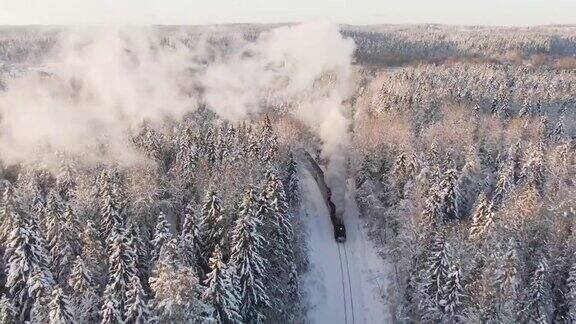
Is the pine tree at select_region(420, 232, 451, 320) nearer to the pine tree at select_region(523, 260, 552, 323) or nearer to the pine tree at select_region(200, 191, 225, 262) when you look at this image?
the pine tree at select_region(523, 260, 552, 323)

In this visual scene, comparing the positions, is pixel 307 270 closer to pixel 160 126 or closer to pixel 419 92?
pixel 160 126

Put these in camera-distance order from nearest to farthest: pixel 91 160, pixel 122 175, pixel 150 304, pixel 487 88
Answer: pixel 150 304 < pixel 122 175 < pixel 91 160 < pixel 487 88

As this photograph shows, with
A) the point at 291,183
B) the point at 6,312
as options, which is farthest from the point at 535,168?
the point at 6,312

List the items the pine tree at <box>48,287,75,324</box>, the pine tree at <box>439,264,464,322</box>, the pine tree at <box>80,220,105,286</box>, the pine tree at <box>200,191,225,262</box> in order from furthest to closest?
the pine tree at <box>200,191,225,262</box> < the pine tree at <box>439,264,464,322</box> < the pine tree at <box>80,220,105,286</box> < the pine tree at <box>48,287,75,324</box>

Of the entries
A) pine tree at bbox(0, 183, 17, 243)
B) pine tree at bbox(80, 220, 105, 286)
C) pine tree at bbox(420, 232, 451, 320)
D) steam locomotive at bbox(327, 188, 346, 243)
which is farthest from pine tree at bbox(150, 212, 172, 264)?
steam locomotive at bbox(327, 188, 346, 243)

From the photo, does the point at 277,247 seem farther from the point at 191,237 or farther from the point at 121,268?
the point at 121,268

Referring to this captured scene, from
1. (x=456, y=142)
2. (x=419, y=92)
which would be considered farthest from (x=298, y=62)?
(x=419, y=92)
